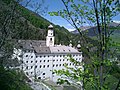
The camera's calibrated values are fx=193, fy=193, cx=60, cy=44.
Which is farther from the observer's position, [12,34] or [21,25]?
[21,25]

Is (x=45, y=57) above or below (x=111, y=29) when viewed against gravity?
below

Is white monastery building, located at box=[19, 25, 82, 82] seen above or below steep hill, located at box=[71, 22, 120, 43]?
below

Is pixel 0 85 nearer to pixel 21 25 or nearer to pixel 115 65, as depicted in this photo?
pixel 21 25

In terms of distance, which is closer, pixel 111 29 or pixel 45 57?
pixel 111 29

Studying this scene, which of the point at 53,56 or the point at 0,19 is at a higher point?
the point at 0,19

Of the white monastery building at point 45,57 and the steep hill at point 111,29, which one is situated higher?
the steep hill at point 111,29

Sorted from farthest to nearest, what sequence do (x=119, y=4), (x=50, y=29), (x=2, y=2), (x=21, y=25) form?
1. (x=50, y=29)
2. (x=21, y=25)
3. (x=2, y=2)
4. (x=119, y=4)

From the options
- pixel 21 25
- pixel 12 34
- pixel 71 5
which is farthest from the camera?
pixel 21 25

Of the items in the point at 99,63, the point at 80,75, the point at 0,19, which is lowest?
the point at 80,75

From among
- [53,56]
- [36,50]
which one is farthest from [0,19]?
[53,56]

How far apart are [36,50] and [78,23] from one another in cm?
3892

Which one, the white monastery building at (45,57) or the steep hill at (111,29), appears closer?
the steep hill at (111,29)

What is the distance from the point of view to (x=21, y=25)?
12.1 m

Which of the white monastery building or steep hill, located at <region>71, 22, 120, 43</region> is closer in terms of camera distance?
steep hill, located at <region>71, 22, 120, 43</region>
